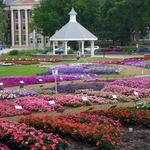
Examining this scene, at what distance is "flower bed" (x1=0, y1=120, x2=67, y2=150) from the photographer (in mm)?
9377

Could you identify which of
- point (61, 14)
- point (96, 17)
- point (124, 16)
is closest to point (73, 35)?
point (124, 16)

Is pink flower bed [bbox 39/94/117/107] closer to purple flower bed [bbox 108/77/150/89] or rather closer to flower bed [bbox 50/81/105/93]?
flower bed [bbox 50/81/105/93]

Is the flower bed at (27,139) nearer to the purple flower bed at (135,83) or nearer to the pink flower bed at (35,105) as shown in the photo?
the pink flower bed at (35,105)

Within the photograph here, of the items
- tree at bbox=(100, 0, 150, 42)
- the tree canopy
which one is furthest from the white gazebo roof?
the tree canopy

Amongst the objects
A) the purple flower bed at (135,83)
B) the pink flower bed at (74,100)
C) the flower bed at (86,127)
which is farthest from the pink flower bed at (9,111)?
the purple flower bed at (135,83)

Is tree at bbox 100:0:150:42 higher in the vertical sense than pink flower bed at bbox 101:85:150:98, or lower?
higher

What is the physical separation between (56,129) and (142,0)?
58229 mm

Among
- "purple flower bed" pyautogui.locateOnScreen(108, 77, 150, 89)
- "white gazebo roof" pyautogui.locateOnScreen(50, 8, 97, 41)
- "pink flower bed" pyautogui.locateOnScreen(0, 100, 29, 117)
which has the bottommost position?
"pink flower bed" pyautogui.locateOnScreen(0, 100, 29, 117)

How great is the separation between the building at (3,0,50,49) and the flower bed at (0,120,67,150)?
10473cm

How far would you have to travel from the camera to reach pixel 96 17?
77.8 meters

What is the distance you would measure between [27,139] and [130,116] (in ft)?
13.5

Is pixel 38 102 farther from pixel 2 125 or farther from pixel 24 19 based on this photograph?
pixel 24 19

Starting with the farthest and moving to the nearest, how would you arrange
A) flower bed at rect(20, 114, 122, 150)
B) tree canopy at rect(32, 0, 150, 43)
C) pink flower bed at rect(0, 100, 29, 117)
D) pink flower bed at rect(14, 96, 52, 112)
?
1. tree canopy at rect(32, 0, 150, 43)
2. pink flower bed at rect(14, 96, 52, 112)
3. pink flower bed at rect(0, 100, 29, 117)
4. flower bed at rect(20, 114, 122, 150)

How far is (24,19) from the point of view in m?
119
